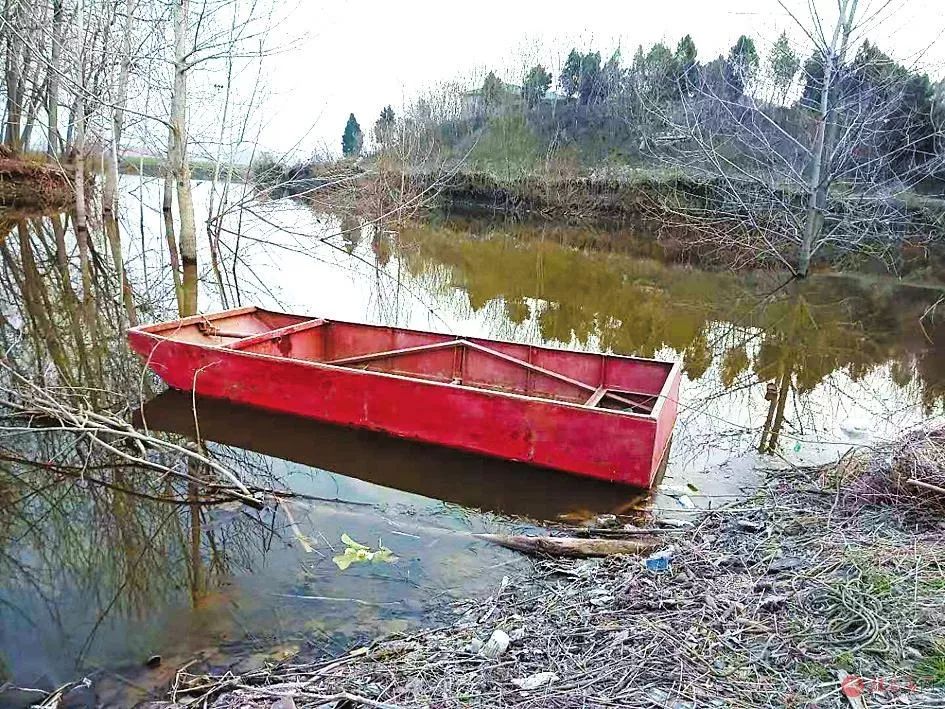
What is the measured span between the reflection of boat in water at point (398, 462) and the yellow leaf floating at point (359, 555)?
3.57 feet

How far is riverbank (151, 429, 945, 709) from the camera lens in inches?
121

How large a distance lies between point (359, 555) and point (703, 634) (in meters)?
2.71

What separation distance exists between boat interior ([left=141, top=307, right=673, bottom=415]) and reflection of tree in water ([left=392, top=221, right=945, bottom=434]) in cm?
298

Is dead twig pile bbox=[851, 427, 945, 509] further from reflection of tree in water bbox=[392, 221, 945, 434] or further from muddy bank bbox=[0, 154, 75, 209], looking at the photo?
muddy bank bbox=[0, 154, 75, 209]

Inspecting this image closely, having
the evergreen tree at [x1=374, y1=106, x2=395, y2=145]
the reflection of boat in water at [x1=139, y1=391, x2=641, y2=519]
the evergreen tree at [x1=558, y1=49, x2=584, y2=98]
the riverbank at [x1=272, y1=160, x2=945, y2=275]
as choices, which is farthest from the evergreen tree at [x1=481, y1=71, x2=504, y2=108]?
the reflection of boat in water at [x1=139, y1=391, x2=641, y2=519]

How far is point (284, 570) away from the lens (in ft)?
16.3

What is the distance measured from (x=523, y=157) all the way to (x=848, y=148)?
2419 cm

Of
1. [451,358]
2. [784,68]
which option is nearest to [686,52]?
[784,68]

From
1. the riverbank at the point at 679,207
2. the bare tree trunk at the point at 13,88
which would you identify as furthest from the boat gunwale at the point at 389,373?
the bare tree trunk at the point at 13,88

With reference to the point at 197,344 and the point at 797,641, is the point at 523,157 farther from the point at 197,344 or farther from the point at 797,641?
the point at 797,641

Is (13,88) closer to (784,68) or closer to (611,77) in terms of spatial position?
(784,68)

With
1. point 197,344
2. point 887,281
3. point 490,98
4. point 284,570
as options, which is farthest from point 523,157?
point 284,570

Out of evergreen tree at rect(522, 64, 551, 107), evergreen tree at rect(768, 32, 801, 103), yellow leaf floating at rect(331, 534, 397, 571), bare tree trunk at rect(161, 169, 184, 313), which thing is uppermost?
evergreen tree at rect(522, 64, 551, 107)

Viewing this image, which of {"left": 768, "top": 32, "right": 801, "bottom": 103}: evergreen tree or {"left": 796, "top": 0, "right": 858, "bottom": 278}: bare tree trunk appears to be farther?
{"left": 768, "top": 32, "right": 801, "bottom": 103}: evergreen tree
